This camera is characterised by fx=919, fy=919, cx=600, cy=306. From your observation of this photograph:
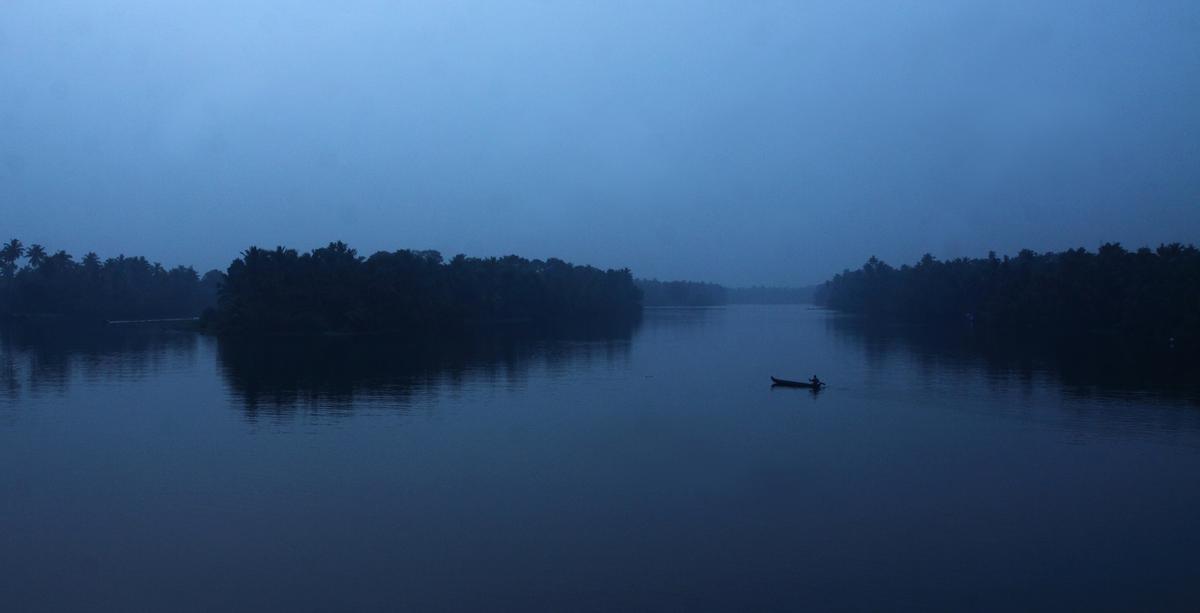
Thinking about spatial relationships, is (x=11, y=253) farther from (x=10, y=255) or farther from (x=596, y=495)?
(x=596, y=495)

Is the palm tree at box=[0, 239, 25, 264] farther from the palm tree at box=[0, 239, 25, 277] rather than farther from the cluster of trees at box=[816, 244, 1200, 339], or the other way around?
the cluster of trees at box=[816, 244, 1200, 339]

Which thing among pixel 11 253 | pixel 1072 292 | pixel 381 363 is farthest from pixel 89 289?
pixel 1072 292

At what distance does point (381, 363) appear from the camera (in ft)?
145

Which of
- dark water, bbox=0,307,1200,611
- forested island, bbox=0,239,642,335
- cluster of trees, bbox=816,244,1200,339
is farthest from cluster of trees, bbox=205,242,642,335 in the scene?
cluster of trees, bbox=816,244,1200,339

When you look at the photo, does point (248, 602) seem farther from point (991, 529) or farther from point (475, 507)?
point (991, 529)

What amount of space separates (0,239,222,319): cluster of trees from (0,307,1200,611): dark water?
69.2 m

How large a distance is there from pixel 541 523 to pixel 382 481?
4.60 m

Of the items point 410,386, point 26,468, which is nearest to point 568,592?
point 26,468

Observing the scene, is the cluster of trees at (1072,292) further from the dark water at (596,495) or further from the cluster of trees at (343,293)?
the cluster of trees at (343,293)

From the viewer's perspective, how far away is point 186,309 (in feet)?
356

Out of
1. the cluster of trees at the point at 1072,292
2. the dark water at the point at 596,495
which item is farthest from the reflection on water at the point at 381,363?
the cluster of trees at the point at 1072,292

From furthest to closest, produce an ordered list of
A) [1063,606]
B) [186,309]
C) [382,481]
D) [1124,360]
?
[186,309], [1124,360], [382,481], [1063,606]

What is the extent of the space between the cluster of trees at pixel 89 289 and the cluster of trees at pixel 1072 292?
7709cm

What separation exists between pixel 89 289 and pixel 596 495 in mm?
97786
